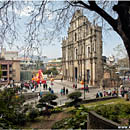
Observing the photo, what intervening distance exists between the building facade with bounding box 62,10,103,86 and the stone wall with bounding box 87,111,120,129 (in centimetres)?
1385

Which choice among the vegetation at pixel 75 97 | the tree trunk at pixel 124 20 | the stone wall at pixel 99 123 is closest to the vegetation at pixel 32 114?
the vegetation at pixel 75 97

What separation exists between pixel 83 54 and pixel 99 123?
86.7ft

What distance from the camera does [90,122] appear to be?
17.0ft

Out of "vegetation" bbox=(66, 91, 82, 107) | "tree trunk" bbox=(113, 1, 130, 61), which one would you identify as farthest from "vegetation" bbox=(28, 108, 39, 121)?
"tree trunk" bbox=(113, 1, 130, 61)

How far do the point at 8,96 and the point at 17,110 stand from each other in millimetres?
849

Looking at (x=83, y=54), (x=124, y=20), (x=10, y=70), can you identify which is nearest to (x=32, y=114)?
(x=124, y=20)

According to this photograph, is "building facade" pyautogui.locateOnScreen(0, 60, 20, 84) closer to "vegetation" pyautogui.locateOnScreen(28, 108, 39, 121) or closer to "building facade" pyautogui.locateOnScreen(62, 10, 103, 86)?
"building facade" pyautogui.locateOnScreen(62, 10, 103, 86)

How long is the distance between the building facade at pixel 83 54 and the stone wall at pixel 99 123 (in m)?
13.9

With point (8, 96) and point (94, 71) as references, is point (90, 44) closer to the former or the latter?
point (94, 71)

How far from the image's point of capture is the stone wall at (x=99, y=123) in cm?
409

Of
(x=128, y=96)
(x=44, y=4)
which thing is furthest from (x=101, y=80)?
(x=44, y=4)

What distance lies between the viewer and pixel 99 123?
4641 mm

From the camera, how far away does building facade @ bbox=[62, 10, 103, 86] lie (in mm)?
26141

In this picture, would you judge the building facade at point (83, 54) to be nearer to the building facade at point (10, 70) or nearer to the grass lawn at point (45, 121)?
the grass lawn at point (45, 121)
